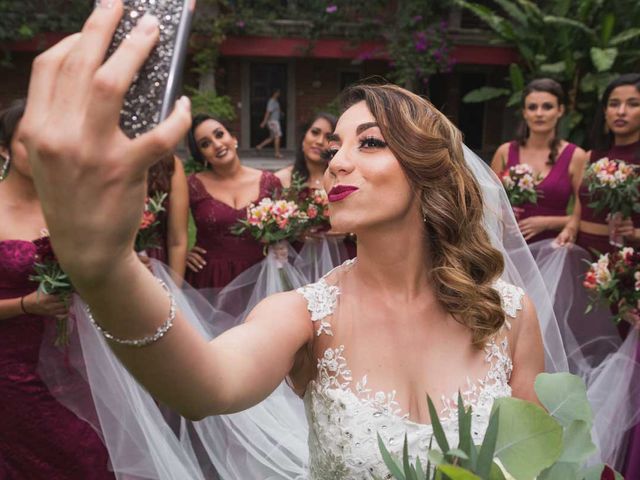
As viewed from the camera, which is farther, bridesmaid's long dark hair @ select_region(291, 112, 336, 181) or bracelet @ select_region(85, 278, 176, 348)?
bridesmaid's long dark hair @ select_region(291, 112, 336, 181)

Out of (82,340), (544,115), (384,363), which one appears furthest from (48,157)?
(544,115)

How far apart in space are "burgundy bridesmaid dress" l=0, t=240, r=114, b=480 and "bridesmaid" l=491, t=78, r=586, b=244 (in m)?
3.76

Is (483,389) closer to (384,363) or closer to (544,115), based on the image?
(384,363)

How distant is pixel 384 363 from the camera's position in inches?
71.9

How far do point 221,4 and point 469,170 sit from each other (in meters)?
14.2

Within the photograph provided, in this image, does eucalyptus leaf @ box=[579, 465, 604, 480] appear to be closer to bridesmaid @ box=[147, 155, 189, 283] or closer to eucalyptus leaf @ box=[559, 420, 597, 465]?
eucalyptus leaf @ box=[559, 420, 597, 465]

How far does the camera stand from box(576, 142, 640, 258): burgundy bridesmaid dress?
4.68m

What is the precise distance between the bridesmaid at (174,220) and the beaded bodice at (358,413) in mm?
2772

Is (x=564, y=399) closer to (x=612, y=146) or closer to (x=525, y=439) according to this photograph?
(x=525, y=439)

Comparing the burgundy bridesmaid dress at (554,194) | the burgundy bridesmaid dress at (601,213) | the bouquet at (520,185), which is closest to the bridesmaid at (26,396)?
the burgundy bridesmaid dress at (601,213)

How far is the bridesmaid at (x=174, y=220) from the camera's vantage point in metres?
4.45

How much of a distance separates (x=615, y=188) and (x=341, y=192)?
3.19m

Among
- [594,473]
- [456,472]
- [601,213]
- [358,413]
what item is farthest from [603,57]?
[456,472]

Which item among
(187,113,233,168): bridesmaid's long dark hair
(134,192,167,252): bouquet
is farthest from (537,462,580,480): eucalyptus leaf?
(187,113,233,168): bridesmaid's long dark hair
